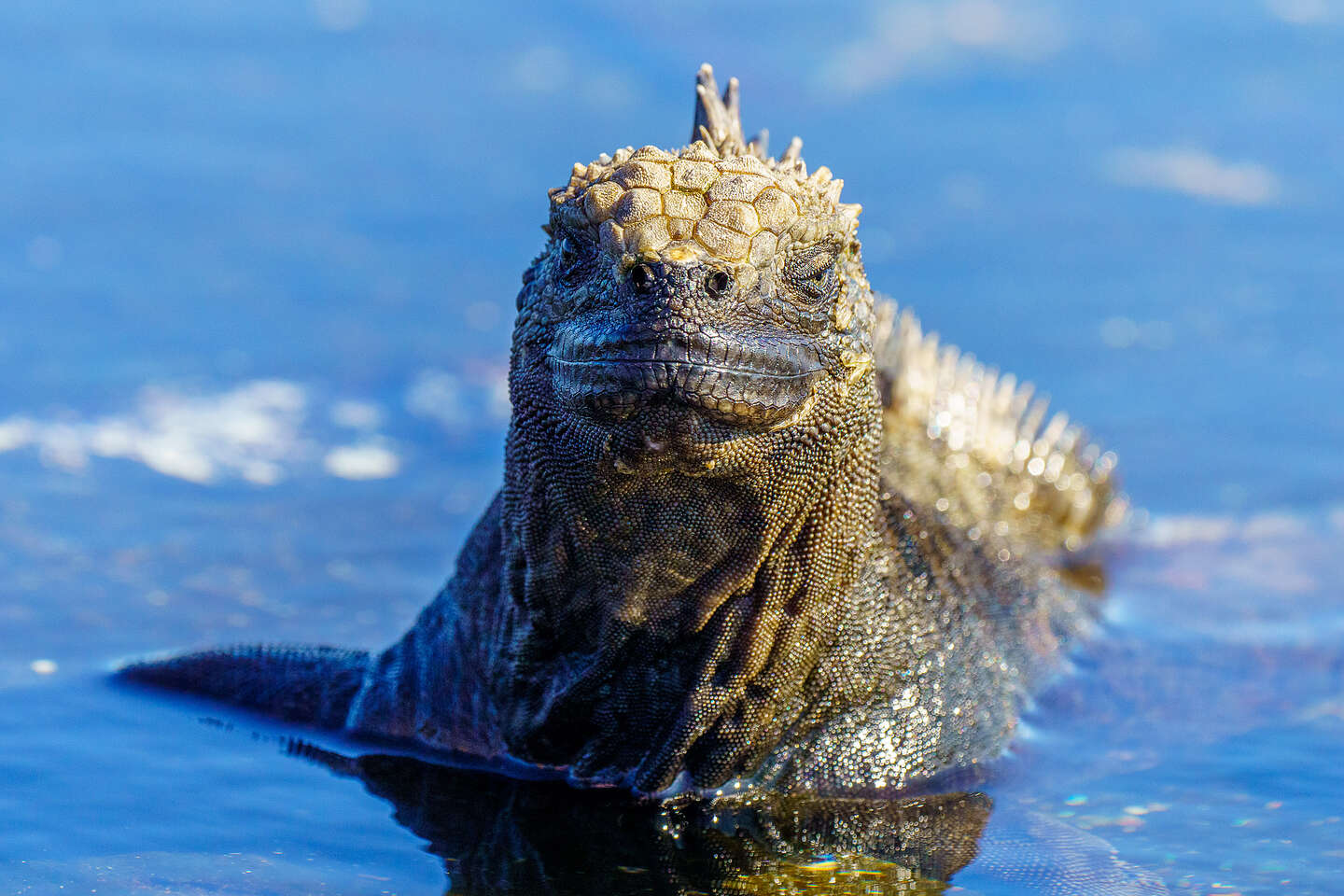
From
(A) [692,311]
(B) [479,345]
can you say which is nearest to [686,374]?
(A) [692,311]

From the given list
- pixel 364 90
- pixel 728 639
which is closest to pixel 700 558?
pixel 728 639

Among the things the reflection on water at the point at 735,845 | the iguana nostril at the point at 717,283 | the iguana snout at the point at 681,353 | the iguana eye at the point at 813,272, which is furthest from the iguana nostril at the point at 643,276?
the reflection on water at the point at 735,845

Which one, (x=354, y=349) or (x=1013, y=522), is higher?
(x=354, y=349)

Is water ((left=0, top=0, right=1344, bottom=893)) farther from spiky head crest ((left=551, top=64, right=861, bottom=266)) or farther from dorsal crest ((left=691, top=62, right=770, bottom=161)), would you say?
dorsal crest ((left=691, top=62, right=770, bottom=161))

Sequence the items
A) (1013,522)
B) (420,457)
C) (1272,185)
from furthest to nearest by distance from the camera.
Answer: (1272,185), (420,457), (1013,522)

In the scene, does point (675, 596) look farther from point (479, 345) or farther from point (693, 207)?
point (479, 345)

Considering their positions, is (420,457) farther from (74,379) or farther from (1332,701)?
(1332,701)
